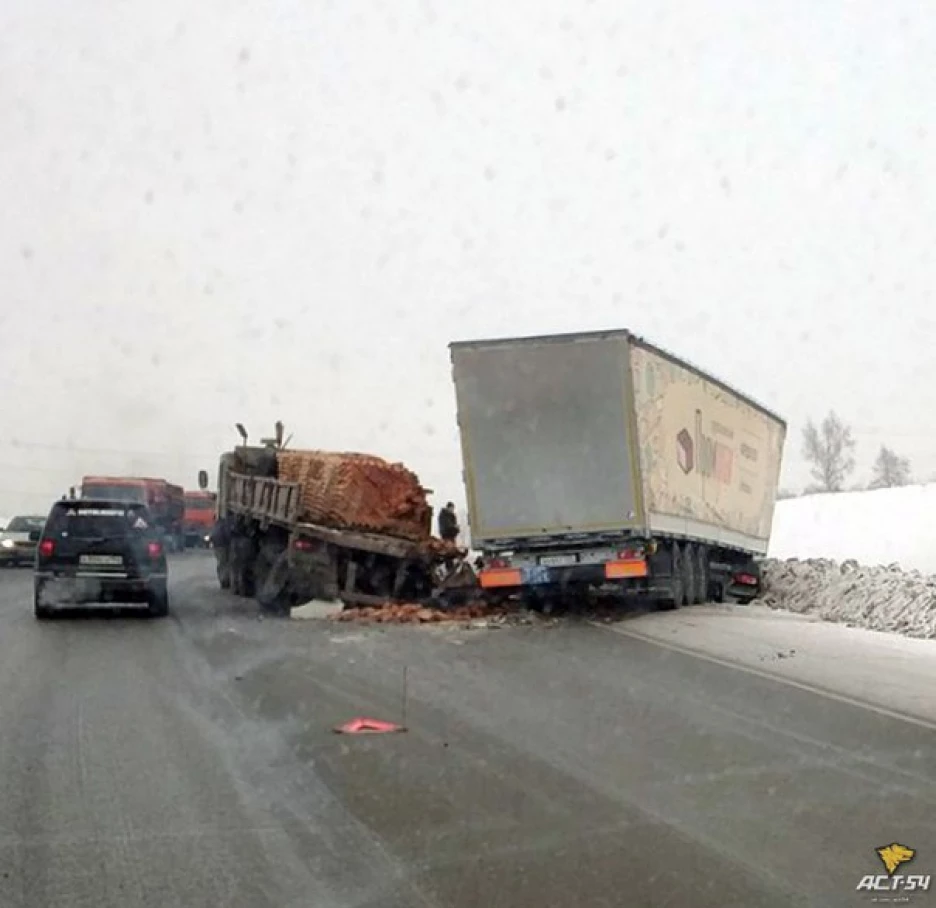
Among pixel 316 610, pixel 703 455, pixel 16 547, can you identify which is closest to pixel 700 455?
pixel 703 455

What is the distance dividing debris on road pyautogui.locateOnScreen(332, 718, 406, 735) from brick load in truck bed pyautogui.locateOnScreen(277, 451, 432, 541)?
9.73m

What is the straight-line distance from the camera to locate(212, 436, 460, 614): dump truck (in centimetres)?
1880

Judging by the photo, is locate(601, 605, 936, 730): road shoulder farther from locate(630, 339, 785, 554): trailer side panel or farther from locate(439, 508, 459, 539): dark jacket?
locate(439, 508, 459, 539): dark jacket

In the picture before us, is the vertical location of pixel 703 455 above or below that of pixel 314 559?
above

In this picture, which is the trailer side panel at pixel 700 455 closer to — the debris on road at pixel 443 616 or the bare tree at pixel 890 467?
the debris on road at pixel 443 616

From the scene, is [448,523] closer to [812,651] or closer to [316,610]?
[316,610]

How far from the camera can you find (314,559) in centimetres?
1875

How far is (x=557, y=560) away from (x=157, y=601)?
5827 mm

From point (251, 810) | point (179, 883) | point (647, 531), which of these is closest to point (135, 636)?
point (647, 531)

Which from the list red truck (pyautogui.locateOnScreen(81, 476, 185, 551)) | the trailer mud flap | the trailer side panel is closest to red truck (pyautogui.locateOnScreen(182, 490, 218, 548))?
red truck (pyautogui.locateOnScreen(81, 476, 185, 551))

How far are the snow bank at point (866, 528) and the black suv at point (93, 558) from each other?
2098 centimetres

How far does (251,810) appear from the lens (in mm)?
6598

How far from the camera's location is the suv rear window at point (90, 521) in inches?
711

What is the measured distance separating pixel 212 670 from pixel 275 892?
7385 mm
